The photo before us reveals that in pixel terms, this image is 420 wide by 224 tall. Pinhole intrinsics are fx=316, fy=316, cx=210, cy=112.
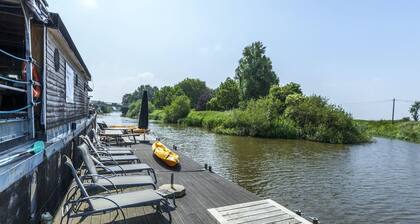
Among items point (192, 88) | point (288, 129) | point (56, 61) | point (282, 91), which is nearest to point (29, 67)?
point (56, 61)

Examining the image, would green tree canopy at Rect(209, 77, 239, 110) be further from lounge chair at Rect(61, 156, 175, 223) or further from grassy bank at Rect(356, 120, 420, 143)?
lounge chair at Rect(61, 156, 175, 223)

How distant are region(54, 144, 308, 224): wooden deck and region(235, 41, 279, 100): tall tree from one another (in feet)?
118

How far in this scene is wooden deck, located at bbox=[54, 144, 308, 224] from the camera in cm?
459

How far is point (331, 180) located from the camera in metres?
12.3

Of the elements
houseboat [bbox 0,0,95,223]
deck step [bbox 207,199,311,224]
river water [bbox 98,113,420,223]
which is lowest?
river water [bbox 98,113,420,223]

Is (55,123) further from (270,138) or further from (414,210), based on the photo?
(270,138)

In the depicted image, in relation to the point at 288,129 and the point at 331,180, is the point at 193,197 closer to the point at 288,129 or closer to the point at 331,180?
the point at 331,180

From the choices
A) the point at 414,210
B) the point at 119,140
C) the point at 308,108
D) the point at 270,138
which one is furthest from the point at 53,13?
the point at 308,108

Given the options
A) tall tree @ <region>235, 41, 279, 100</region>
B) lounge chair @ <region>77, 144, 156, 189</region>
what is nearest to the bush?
tall tree @ <region>235, 41, 279, 100</region>

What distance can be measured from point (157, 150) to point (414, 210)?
7.75 meters

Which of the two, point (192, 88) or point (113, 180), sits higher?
point (192, 88)

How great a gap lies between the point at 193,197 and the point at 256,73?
1577 inches

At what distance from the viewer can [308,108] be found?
2953 cm

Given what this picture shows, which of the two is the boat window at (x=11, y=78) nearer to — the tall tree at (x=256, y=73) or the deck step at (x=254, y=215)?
the deck step at (x=254, y=215)
